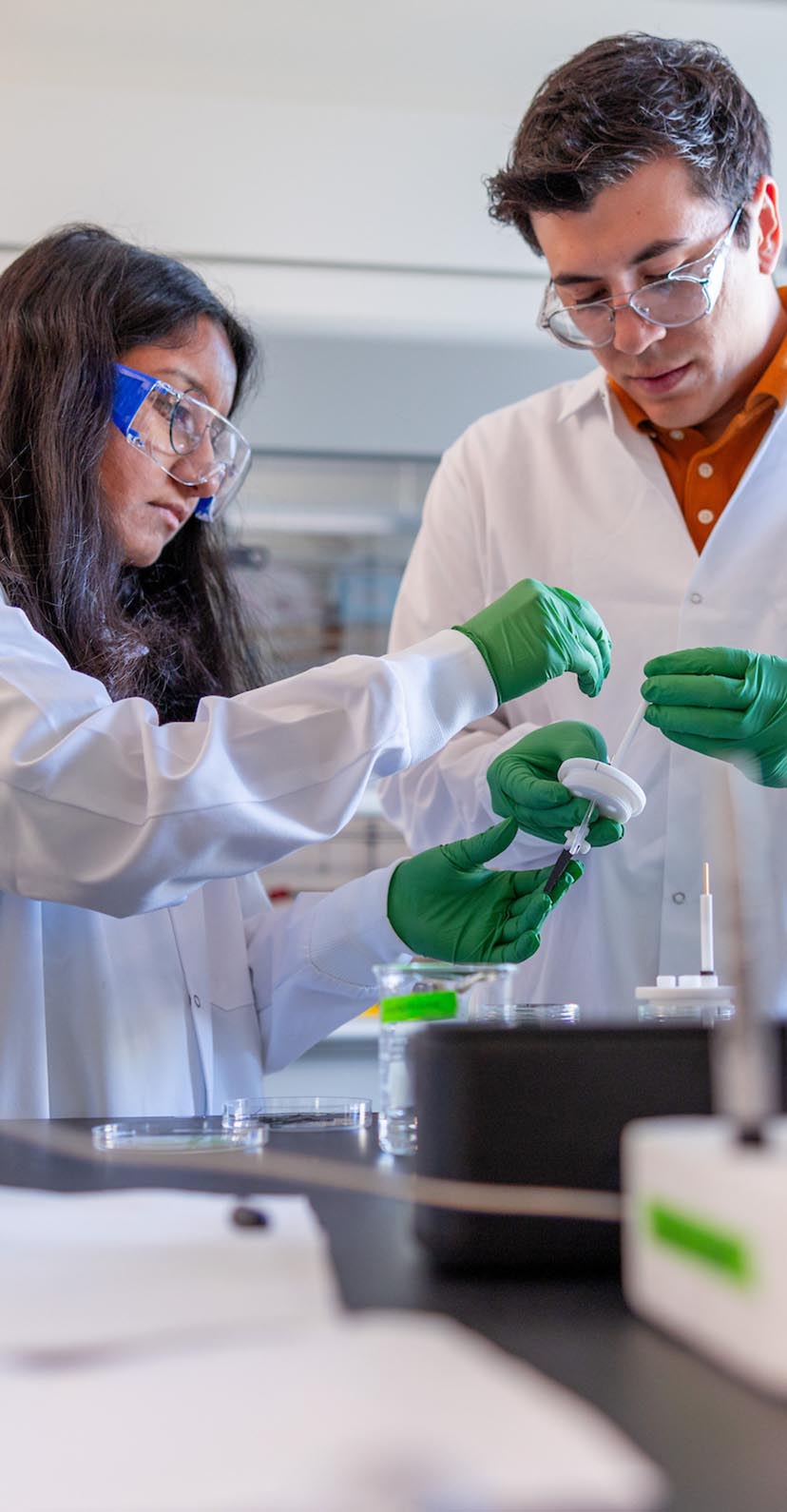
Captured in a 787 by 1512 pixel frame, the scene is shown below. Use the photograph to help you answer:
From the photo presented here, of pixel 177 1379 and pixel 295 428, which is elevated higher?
pixel 295 428

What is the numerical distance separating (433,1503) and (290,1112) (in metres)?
0.92

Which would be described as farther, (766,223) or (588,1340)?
(766,223)

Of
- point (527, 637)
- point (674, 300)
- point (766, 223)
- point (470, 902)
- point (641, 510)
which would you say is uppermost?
point (766, 223)

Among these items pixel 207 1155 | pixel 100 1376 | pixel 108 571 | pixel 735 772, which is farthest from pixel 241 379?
pixel 100 1376

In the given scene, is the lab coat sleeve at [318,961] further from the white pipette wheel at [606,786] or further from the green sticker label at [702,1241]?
the green sticker label at [702,1241]

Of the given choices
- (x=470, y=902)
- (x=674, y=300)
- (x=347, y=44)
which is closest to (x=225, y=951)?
(x=470, y=902)

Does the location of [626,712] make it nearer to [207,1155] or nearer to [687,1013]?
[687,1013]

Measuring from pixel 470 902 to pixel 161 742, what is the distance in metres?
0.48

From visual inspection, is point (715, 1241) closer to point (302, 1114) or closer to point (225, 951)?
point (302, 1114)

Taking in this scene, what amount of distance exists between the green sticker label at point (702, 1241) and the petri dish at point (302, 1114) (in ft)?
2.16

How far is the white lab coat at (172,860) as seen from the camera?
1.31 metres

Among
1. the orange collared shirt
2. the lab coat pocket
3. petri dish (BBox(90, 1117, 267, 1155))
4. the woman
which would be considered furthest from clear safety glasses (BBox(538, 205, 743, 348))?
petri dish (BBox(90, 1117, 267, 1155))

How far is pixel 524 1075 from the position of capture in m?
0.71

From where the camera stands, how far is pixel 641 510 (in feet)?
6.83
